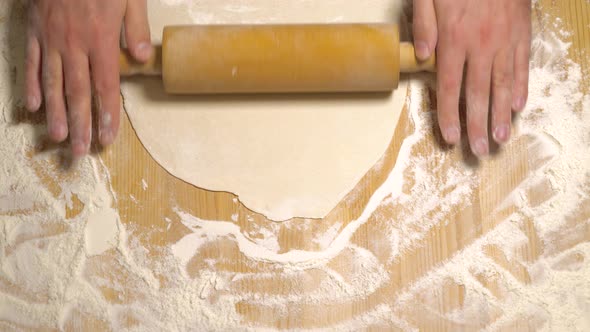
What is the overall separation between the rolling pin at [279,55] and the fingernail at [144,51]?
0.15 feet

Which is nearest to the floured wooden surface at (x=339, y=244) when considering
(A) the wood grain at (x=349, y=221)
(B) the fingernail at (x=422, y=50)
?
(A) the wood grain at (x=349, y=221)

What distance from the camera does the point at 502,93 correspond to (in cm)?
118

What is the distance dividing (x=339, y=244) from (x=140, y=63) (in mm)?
570

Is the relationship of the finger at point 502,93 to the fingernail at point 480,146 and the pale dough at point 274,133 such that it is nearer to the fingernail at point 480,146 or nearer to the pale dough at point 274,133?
the fingernail at point 480,146

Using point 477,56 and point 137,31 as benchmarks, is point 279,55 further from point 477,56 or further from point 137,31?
point 477,56

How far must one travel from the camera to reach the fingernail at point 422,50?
3.80 ft

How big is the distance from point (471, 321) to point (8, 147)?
109 centimetres

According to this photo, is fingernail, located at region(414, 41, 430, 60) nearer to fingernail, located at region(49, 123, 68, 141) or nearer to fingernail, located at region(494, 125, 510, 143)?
fingernail, located at region(494, 125, 510, 143)

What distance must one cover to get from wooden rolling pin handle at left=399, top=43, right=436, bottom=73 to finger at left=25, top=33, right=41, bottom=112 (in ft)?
2.54

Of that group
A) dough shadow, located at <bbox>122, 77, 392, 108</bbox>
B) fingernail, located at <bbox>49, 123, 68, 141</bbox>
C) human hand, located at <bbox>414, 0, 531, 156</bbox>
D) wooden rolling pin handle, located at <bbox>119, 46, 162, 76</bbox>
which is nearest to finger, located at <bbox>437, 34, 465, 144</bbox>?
human hand, located at <bbox>414, 0, 531, 156</bbox>

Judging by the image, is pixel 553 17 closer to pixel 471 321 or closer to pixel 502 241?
pixel 502 241

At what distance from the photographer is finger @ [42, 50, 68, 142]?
1.18 metres

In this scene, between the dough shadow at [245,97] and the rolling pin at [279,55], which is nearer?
the rolling pin at [279,55]

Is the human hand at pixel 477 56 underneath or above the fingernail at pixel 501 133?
above
